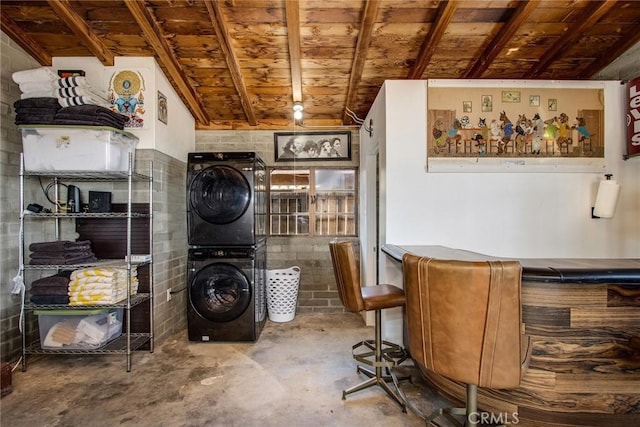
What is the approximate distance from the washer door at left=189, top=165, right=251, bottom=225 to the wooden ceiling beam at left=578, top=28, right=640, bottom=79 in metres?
3.66

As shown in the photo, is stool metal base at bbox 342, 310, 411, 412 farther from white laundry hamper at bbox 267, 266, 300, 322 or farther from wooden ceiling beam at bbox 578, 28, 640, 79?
wooden ceiling beam at bbox 578, 28, 640, 79

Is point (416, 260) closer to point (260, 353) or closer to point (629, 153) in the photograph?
point (260, 353)

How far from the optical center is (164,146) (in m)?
3.03

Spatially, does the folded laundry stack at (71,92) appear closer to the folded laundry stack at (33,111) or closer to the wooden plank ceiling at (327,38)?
the folded laundry stack at (33,111)

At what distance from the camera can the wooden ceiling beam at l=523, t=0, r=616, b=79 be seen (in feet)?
7.64

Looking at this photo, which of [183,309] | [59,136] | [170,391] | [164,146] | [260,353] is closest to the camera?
[170,391]

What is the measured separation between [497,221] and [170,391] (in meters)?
3.09

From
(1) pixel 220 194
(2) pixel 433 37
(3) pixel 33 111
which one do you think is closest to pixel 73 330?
(1) pixel 220 194

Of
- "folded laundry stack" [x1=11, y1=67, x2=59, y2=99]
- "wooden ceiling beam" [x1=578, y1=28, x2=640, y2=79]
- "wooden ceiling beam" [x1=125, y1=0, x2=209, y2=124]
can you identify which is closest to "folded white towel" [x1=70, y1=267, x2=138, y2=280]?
"folded laundry stack" [x1=11, y1=67, x2=59, y2=99]

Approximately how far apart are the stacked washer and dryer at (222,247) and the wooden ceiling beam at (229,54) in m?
0.76

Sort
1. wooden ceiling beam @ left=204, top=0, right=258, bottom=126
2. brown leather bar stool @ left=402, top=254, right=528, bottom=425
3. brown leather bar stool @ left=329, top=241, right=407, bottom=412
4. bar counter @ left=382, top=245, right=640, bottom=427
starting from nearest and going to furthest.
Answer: brown leather bar stool @ left=402, top=254, right=528, bottom=425 < bar counter @ left=382, top=245, right=640, bottom=427 < brown leather bar stool @ left=329, top=241, right=407, bottom=412 < wooden ceiling beam @ left=204, top=0, right=258, bottom=126

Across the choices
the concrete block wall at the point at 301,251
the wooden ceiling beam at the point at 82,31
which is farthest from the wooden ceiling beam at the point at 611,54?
the wooden ceiling beam at the point at 82,31

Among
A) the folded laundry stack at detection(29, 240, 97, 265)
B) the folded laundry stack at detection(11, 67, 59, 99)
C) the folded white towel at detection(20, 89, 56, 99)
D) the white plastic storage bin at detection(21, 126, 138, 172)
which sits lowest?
the folded laundry stack at detection(29, 240, 97, 265)

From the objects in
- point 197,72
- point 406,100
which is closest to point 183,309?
point 197,72
